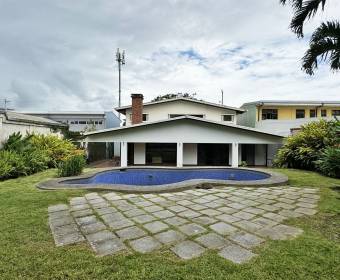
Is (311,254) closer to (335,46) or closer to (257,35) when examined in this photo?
(335,46)

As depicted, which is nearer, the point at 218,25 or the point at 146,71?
the point at 218,25

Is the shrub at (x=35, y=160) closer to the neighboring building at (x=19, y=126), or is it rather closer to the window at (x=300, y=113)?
the neighboring building at (x=19, y=126)

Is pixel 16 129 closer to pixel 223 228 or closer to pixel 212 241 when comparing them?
pixel 223 228

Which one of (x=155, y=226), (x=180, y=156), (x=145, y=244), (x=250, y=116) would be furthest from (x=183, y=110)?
(x=145, y=244)

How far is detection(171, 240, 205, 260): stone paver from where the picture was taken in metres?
3.59

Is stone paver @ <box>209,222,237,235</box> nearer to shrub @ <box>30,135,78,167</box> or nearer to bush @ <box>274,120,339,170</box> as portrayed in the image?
bush @ <box>274,120,339,170</box>

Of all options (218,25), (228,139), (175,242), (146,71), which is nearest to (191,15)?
(218,25)

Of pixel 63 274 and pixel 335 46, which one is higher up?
pixel 335 46

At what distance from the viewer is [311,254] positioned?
3613 millimetres

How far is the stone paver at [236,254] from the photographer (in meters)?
3.48

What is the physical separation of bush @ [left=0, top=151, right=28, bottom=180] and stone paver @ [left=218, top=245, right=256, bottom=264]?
417 inches

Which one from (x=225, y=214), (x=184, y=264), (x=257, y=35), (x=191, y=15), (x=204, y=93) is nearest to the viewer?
(x=184, y=264)

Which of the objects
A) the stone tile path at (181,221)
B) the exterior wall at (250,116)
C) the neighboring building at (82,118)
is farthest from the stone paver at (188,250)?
the neighboring building at (82,118)

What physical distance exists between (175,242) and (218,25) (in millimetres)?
11915
